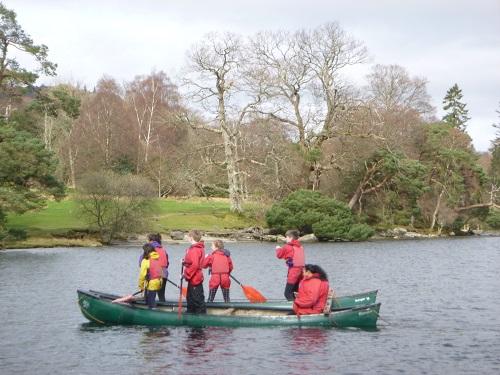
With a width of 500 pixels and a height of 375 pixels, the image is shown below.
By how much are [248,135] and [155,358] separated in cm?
5341

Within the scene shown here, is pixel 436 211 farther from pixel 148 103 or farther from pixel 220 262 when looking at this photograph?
pixel 220 262

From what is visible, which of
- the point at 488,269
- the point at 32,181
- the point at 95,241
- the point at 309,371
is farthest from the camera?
the point at 95,241

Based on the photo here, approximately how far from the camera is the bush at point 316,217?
183 ft

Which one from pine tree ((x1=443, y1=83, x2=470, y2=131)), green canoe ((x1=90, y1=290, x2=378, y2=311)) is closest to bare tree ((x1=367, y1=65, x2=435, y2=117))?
pine tree ((x1=443, y1=83, x2=470, y2=131))

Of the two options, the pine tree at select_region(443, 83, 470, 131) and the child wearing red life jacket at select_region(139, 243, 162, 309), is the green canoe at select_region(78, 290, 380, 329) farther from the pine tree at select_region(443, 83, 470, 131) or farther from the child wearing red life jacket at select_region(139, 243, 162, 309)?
the pine tree at select_region(443, 83, 470, 131)

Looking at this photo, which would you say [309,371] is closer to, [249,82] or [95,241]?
[95,241]

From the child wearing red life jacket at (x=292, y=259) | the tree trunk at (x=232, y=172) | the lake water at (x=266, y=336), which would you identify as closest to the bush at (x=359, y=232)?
the tree trunk at (x=232, y=172)

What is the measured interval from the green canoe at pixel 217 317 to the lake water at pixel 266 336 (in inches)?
8.4

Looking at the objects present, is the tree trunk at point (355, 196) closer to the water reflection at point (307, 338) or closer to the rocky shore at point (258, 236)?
the rocky shore at point (258, 236)

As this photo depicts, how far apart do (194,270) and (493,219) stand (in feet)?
204

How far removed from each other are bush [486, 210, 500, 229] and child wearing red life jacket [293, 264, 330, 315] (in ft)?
195

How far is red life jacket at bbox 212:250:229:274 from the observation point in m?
19.4

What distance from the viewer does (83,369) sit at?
1451 cm

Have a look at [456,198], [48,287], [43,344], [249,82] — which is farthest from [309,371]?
[456,198]
